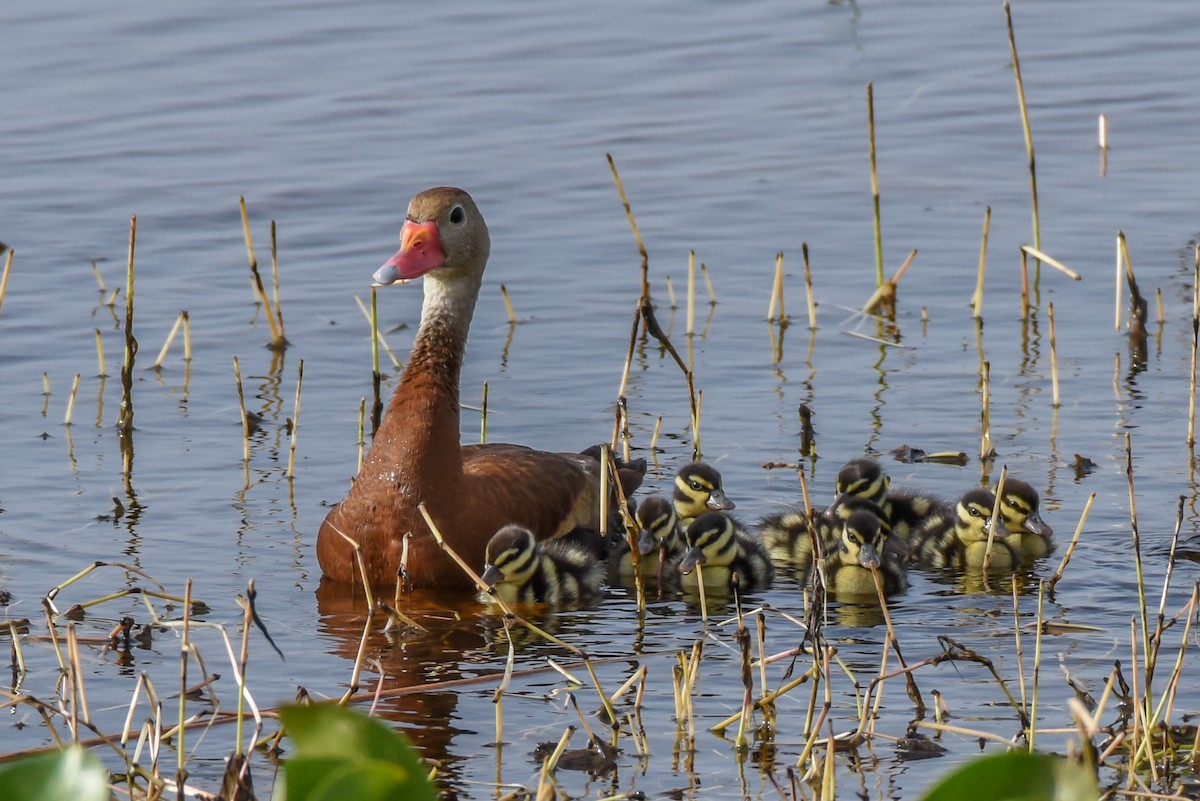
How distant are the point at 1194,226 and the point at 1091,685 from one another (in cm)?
616

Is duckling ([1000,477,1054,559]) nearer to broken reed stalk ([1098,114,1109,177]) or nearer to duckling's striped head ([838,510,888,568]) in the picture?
duckling's striped head ([838,510,888,568])

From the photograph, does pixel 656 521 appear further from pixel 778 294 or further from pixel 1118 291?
pixel 1118 291

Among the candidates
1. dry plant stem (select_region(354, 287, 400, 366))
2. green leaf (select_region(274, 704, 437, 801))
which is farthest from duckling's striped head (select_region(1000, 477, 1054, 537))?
green leaf (select_region(274, 704, 437, 801))

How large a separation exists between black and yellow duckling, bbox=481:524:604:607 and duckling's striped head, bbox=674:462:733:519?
2.31ft

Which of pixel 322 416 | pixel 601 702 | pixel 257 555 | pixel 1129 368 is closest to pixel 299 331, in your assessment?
pixel 322 416

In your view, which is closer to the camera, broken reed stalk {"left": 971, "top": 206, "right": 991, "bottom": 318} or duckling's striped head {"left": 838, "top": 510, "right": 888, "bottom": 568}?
duckling's striped head {"left": 838, "top": 510, "right": 888, "bottom": 568}

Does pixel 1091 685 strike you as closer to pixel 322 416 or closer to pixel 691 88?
pixel 322 416

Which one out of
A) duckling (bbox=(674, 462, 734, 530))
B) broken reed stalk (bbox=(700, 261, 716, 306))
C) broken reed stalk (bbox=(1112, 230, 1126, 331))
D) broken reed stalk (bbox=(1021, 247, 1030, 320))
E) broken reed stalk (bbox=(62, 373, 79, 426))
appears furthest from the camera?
broken reed stalk (bbox=(700, 261, 716, 306))

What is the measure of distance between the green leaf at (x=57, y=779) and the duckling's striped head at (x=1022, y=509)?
4.74m

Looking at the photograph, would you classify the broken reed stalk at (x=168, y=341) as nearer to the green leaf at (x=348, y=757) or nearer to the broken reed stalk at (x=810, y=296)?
the broken reed stalk at (x=810, y=296)

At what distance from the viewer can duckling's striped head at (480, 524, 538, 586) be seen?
6.72 m

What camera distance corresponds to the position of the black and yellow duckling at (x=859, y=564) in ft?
22.2

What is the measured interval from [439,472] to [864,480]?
1712 millimetres

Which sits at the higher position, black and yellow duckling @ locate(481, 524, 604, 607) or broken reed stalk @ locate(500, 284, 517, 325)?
broken reed stalk @ locate(500, 284, 517, 325)
